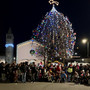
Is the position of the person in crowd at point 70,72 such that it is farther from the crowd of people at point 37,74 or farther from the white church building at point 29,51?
the white church building at point 29,51

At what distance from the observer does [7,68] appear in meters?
15.1

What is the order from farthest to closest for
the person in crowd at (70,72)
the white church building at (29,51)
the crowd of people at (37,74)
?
the white church building at (29,51) → the person in crowd at (70,72) → the crowd of people at (37,74)

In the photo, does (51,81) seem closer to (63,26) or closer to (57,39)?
(63,26)

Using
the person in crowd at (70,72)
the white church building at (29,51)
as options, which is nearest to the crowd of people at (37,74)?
the person in crowd at (70,72)

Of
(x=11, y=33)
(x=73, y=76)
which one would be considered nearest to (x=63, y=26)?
(x=73, y=76)

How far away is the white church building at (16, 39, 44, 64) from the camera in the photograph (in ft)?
109

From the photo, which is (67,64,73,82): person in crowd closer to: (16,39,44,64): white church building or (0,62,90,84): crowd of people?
(0,62,90,84): crowd of people

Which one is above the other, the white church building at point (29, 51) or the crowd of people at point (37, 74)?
the white church building at point (29, 51)

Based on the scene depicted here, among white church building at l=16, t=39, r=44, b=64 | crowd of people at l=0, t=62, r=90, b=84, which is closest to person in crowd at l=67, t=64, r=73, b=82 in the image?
crowd of people at l=0, t=62, r=90, b=84

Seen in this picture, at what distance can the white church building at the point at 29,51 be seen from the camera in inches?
1307

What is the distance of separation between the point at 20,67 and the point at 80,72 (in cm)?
518

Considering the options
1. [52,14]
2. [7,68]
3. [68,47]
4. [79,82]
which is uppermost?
[52,14]

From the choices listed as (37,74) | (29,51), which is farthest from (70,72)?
(29,51)

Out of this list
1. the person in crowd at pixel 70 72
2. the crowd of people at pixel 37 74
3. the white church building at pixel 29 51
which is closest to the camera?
the crowd of people at pixel 37 74
